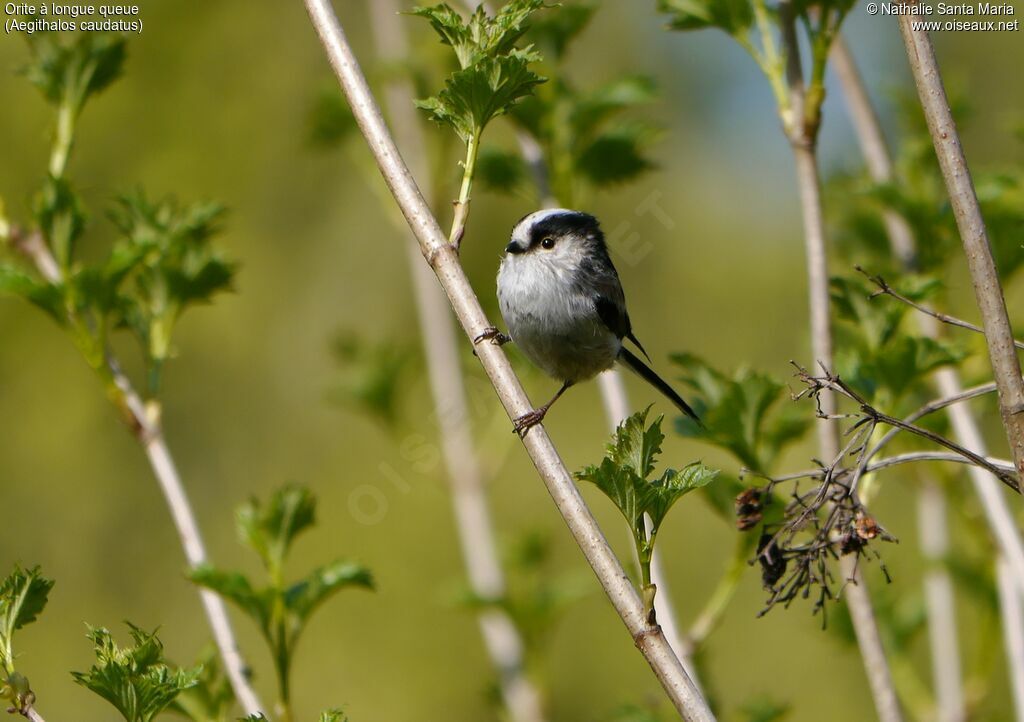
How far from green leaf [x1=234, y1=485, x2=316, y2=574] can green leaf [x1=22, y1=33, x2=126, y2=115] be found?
1057 mm

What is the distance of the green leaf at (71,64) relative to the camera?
7.61ft

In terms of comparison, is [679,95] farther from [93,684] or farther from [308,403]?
[93,684]

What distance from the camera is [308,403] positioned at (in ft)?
24.5

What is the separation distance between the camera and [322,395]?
611 centimetres

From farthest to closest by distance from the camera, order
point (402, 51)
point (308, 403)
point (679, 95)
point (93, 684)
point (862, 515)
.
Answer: point (679, 95)
point (308, 403)
point (402, 51)
point (862, 515)
point (93, 684)

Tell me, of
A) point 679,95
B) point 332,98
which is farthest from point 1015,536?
point 679,95

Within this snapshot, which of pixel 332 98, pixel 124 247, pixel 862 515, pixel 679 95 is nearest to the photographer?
pixel 862 515

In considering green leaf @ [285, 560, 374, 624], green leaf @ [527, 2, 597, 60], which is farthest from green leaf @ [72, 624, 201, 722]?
green leaf @ [527, 2, 597, 60]

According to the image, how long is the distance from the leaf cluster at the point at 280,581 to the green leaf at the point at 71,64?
1076 millimetres

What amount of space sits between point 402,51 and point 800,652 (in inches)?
181

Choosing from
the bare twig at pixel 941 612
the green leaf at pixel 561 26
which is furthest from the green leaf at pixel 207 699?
the green leaf at pixel 561 26

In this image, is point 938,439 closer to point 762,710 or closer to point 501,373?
point 501,373

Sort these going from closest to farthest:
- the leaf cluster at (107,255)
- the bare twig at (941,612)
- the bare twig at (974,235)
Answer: the bare twig at (974,235) < the leaf cluster at (107,255) < the bare twig at (941,612)

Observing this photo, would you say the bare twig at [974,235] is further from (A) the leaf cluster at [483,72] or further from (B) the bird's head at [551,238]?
(B) the bird's head at [551,238]
